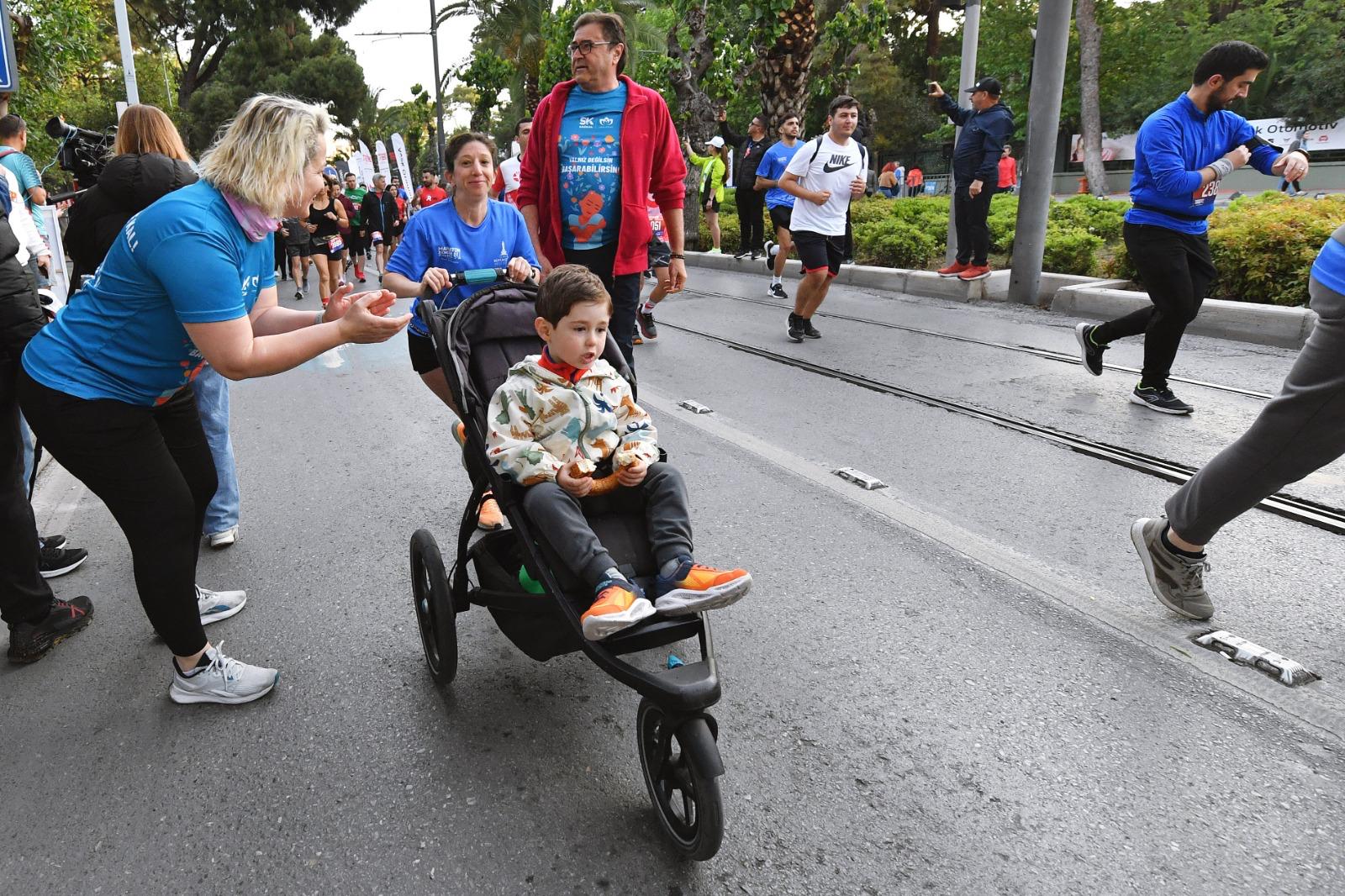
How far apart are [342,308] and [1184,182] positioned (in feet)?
15.8

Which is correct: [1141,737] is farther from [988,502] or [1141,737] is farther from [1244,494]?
[988,502]

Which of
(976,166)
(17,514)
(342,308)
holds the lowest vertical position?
(17,514)

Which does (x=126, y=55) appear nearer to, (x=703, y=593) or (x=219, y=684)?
(x=219, y=684)

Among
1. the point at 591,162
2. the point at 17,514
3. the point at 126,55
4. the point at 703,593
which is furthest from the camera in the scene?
the point at 126,55

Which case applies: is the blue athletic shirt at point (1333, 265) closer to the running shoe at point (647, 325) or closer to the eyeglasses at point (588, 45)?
the eyeglasses at point (588, 45)

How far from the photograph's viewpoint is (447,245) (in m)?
3.93

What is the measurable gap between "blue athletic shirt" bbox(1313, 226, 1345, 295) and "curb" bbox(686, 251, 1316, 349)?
10.6 ft

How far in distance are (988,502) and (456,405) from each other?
8.64 ft

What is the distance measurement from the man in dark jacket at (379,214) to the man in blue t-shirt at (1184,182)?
12048mm

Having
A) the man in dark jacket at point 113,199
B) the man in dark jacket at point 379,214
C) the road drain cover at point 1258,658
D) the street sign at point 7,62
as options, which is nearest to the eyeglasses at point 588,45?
the man in dark jacket at point 113,199

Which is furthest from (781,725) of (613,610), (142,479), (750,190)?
(750,190)

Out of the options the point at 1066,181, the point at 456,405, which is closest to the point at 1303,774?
the point at 456,405

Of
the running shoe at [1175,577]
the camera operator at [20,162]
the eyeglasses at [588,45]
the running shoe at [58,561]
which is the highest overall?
the eyeglasses at [588,45]

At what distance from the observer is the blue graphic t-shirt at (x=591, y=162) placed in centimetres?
449
